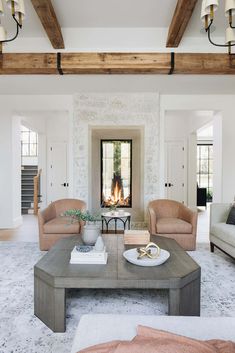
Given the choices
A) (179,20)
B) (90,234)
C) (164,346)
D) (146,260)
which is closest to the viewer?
(164,346)

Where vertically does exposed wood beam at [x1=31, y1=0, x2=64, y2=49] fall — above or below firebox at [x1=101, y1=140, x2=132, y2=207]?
above

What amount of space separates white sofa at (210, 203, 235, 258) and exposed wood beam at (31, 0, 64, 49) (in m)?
3.31

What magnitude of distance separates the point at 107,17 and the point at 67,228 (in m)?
3.01

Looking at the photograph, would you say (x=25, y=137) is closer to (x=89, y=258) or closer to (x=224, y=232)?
(x=224, y=232)

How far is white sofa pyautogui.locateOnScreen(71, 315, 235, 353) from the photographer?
1.21 metres

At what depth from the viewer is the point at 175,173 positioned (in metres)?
8.38

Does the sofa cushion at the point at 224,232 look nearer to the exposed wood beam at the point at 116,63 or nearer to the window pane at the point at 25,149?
the exposed wood beam at the point at 116,63

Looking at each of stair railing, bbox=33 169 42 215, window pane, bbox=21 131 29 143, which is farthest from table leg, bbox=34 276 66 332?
window pane, bbox=21 131 29 143

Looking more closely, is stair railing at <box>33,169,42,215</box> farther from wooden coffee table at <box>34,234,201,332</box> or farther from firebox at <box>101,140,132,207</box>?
wooden coffee table at <box>34,234,201,332</box>

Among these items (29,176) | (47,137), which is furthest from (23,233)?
(29,176)

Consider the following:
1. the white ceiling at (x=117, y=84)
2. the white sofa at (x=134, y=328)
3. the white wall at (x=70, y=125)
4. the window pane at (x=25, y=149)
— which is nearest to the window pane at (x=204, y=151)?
the white wall at (x=70, y=125)

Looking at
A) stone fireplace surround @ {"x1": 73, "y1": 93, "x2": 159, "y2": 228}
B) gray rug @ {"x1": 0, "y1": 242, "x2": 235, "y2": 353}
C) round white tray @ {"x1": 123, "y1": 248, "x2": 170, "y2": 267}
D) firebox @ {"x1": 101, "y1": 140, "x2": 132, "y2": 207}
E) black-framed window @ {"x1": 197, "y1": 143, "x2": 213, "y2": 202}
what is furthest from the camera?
black-framed window @ {"x1": 197, "y1": 143, "x2": 213, "y2": 202}

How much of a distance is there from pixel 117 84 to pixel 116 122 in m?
0.81

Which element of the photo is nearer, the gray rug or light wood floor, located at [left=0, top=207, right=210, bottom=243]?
the gray rug
